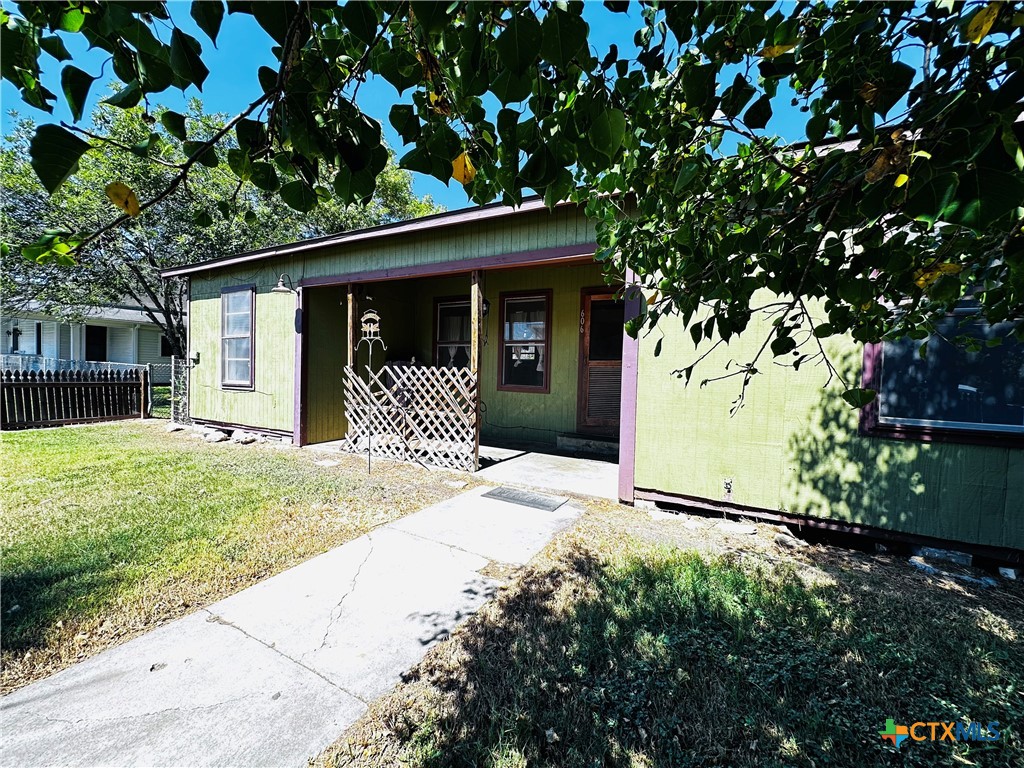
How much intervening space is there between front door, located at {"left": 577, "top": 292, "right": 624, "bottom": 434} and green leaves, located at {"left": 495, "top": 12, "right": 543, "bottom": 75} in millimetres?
5891

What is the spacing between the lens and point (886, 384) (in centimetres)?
325

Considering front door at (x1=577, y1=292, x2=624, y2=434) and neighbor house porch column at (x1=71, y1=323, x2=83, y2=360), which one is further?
neighbor house porch column at (x1=71, y1=323, x2=83, y2=360)

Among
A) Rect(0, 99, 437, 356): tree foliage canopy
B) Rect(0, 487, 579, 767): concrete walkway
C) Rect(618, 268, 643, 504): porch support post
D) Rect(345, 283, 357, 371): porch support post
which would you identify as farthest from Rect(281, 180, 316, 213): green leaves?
Rect(0, 99, 437, 356): tree foliage canopy

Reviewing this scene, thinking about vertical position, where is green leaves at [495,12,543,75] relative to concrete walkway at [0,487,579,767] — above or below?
above

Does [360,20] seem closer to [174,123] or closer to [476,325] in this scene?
[174,123]

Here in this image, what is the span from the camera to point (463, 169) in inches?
49.6

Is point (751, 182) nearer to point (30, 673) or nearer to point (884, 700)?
point (884, 700)

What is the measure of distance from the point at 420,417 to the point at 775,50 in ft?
16.8

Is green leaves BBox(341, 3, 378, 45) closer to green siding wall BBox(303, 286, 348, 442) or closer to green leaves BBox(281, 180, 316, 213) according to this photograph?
green leaves BBox(281, 180, 316, 213)

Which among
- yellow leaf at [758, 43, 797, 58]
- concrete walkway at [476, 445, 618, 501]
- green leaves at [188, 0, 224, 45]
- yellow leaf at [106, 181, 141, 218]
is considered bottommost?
concrete walkway at [476, 445, 618, 501]

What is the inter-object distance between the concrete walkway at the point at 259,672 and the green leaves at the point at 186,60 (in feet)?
6.32

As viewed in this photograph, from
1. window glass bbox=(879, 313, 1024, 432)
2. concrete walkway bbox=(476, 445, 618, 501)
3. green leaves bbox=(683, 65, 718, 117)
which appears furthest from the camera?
concrete walkway bbox=(476, 445, 618, 501)

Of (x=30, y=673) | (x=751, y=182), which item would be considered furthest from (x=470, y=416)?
(x=751, y=182)

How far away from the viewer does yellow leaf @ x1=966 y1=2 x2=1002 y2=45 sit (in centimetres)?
91
